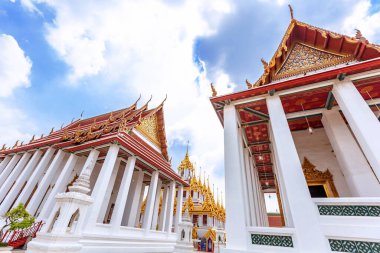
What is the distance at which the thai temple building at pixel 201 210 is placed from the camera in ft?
53.8

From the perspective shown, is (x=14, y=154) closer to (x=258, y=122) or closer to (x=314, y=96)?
(x=258, y=122)

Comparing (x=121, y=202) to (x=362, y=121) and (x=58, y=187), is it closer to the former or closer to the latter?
(x=58, y=187)

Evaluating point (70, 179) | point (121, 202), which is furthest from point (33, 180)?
point (121, 202)

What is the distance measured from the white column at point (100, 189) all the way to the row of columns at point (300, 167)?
4672 millimetres

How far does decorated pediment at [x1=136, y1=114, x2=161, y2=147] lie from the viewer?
10404 millimetres

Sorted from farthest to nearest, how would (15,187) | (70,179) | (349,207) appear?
(15,187)
(70,179)
(349,207)

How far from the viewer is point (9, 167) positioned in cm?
1084

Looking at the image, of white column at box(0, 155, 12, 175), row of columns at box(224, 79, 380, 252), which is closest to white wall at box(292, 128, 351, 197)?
row of columns at box(224, 79, 380, 252)

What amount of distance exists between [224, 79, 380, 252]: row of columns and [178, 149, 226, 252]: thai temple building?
1197 centimetres

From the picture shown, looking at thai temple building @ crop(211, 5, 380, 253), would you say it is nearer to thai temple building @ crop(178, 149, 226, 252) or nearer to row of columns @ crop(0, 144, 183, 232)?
row of columns @ crop(0, 144, 183, 232)

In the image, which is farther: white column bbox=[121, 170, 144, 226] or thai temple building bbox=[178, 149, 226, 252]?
thai temple building bbox=[178, 149, 226, 252]

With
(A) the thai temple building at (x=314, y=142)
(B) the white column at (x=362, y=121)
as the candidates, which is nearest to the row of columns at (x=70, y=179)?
(A) the thai temple building at (x=314, y=142)

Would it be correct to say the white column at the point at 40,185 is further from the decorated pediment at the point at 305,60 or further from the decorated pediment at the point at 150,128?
the decorated pediment at the point at 305,60

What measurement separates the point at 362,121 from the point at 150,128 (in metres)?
9.90
